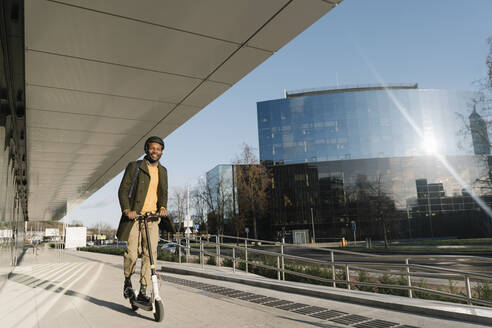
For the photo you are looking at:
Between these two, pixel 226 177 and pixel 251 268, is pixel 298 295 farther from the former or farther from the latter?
pixel 226 177

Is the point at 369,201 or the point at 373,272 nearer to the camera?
the point at 373,272

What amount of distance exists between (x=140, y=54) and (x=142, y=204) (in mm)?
2025

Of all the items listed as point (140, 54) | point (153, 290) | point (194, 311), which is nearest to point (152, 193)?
point (153, 290)

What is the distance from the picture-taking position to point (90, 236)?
419 feet

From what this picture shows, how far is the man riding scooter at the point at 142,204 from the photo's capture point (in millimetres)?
4195

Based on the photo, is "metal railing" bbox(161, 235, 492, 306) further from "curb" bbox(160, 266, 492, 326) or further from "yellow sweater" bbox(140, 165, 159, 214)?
"yellow sweater" bbox(140, 165, 159, 214)

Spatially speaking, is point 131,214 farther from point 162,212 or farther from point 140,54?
point 140,54

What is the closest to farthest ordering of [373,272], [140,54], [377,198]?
[140,54] → [373,272] → [377,198]

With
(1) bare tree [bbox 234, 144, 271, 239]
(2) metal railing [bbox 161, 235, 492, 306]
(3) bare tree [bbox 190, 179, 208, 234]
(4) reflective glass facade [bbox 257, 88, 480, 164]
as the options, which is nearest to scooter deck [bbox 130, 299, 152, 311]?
(2) metal railing [bbox 161, 235, 492, 306]

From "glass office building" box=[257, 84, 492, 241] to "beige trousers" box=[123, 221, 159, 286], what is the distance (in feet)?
182

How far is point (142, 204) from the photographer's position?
4.29 meters

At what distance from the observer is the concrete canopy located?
13.2ft

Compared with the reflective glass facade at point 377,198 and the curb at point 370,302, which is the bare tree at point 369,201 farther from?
the curb at point 370,302

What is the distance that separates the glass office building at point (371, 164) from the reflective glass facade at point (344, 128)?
200mm
